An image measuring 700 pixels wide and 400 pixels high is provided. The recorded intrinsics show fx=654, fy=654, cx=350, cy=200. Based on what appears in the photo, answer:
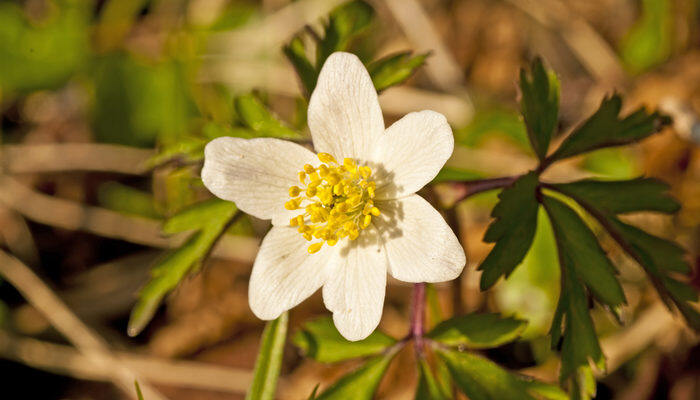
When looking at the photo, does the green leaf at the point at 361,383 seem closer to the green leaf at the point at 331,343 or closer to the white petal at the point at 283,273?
the green leaf at the point at 331,343

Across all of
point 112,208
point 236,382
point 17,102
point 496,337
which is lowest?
point 236,382

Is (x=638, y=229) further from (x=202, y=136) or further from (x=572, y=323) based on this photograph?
(x=202, y=136)

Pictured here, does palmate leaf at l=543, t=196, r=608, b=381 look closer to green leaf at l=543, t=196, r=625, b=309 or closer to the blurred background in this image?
green leaf at l=543, t=196, r=625, b=309

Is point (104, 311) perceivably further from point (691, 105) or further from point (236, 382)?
point (691, 105)

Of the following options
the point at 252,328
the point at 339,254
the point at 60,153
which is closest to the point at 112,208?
the point at 60,153

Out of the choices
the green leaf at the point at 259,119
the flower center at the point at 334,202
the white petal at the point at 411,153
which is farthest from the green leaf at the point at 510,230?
the green leaf at the point at 259,119

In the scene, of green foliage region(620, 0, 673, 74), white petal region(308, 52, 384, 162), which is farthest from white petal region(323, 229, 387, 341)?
green foliage region(620, 0, 673, 74)
